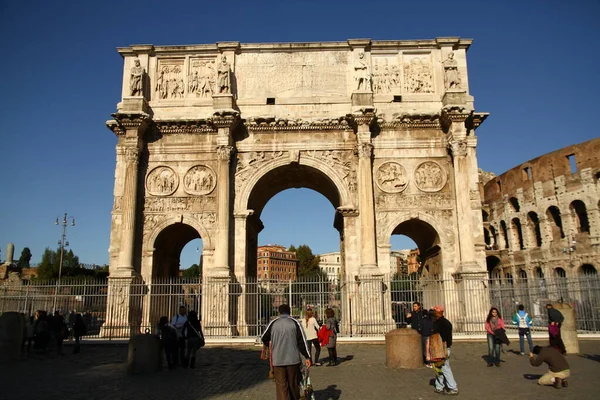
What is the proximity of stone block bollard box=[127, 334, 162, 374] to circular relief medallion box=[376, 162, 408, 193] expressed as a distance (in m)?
11.1

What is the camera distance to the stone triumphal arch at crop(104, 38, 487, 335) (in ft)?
57.8

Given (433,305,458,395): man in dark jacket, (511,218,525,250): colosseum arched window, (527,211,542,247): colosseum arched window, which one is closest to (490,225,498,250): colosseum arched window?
(511,218,525,250): colosseum arched window

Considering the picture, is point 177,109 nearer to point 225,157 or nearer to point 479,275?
point 225,157

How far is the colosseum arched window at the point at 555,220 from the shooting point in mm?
29031

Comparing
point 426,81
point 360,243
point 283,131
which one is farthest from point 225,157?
point 426,81

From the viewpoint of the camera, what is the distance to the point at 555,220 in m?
29.5

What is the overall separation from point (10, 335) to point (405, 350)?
28.9 feet

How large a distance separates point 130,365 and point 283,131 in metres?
11.3

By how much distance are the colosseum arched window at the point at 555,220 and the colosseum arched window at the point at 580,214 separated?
1155 millimetres

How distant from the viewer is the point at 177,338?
403 inches

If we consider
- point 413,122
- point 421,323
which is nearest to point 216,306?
point 421,323

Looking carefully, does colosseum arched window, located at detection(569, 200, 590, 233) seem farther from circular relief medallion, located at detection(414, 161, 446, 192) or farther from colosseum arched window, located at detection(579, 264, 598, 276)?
circular relief medallion, located at detection(414, 161, 446, 192)

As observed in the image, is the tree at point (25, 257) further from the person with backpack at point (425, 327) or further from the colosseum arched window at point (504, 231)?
the person with backpack at point (425, 327)

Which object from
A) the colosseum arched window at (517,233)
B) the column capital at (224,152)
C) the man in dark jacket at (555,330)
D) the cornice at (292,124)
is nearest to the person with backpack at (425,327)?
the man in dark jacket at (555,330)
